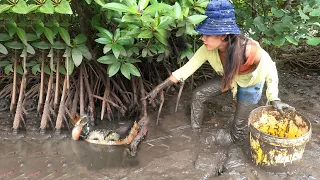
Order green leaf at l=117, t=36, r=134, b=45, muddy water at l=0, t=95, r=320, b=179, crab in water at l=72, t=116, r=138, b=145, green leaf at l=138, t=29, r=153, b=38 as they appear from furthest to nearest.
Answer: crab in water at l=72, t=116, r=138, b=145 → green leaf at l=117, t=36, r=134, b=45 → muddy water at l=0, t=95, r=320, b=179 → green leaf at l=138, t=29, r=153, b=38

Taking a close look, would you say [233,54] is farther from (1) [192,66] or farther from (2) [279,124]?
(2) [279,124]

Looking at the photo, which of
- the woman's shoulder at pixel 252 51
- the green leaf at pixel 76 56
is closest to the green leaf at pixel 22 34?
the green leaf at pixel 76 56

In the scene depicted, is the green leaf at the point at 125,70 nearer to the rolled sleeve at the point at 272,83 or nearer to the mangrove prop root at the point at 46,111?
the mangrove prop root at the point at 46,111

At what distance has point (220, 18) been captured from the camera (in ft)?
7.45

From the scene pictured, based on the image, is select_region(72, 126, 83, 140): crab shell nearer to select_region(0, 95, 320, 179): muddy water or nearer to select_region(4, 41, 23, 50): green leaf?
select_region(0, 95, 320, 179): muddy water

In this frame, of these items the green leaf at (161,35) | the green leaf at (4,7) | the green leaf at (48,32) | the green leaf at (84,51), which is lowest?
the green leaf at (84,51)

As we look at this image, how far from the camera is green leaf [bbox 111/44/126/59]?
2.61 m

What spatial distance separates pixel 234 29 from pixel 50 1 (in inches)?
47.9

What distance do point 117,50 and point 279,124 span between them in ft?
4.51

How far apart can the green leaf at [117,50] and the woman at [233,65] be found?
407 mm

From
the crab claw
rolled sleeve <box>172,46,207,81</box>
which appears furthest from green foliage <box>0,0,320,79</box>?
the crab claw

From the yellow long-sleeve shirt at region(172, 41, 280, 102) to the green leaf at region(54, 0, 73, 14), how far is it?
979mm

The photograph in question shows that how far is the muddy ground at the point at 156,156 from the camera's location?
8.26 ft

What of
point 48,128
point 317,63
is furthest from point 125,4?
point 317,63
